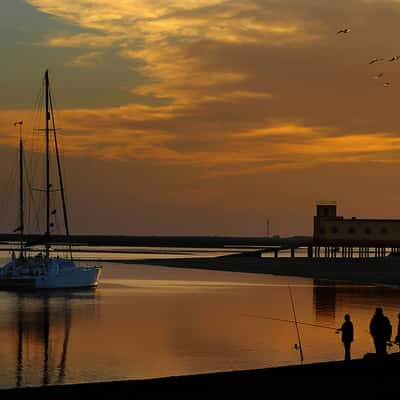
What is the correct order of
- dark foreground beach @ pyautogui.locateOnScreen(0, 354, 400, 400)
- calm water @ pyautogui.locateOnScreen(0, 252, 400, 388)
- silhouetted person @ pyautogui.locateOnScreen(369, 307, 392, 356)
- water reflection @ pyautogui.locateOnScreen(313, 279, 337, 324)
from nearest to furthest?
dark foreground beach @ pyautogui.locateOnScreen(0, 354, 400, 400), silhouetted person @ pyautogui.locateOnScreen(369, 307, 392, 356), calm water @ pyautogui.locateOnScreen(0, 252, 400, 388), water reflection @ pyautogui.locateOnScreen(313, 279, 337, 324)

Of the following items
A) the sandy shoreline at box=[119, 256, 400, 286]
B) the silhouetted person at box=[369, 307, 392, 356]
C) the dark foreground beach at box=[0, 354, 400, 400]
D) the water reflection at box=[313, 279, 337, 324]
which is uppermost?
the silhouetted person at box=[369, 307, 392, 356]

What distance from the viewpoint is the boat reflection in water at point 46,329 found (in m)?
35.7

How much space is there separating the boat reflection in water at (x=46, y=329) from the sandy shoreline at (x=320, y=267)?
34.7m

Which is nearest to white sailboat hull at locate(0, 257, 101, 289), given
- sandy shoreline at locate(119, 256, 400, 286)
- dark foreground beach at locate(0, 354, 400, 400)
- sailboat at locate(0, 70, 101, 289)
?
sailboat at locate(0, 70, 101, 289)

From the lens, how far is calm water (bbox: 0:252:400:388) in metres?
37.5

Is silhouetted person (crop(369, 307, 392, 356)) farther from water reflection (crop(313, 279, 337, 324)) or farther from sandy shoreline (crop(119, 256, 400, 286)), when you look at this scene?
sandy shoreline (crop(119, 256, 400, 286))

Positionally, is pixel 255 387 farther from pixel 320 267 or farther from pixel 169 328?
pixel 320 267

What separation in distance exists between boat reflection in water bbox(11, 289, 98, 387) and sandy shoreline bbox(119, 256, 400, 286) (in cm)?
3469

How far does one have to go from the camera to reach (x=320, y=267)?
409 ft

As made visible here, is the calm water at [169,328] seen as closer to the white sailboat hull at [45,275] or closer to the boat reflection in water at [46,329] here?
the boat reflection in water at [46,329]

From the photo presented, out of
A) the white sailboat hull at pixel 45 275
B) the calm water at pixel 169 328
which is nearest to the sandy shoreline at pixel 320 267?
the calm water at pixel 169 328

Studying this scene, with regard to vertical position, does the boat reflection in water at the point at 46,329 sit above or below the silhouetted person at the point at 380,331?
below

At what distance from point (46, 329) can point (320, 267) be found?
3014 inches

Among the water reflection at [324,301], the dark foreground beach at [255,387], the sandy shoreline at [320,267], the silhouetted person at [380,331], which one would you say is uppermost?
the silhouetted person at [380,331]
